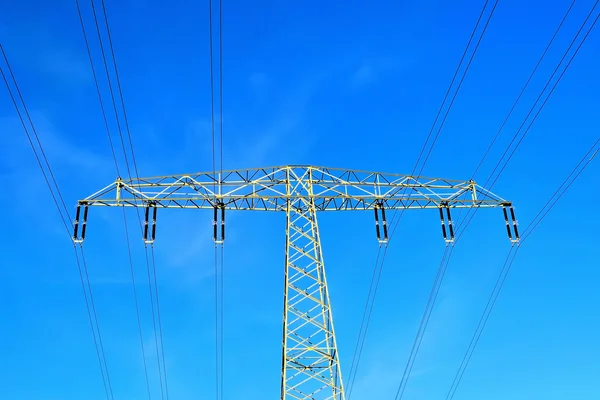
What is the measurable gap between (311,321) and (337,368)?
8.35 feet

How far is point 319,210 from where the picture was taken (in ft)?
116

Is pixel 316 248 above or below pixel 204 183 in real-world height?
below

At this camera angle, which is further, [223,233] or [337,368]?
[223,233]

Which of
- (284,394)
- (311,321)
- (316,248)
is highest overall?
(316,248)

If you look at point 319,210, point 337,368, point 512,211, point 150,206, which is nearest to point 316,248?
point 319,210

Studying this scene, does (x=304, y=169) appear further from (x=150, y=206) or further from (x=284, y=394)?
(x=284, y=394)

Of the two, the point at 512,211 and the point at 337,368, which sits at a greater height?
the point at 512,211

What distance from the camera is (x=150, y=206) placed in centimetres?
3497

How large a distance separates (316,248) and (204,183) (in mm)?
6580

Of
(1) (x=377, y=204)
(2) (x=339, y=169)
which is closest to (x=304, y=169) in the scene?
(2) (x=339, y=169)

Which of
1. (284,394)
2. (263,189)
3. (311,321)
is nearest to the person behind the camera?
(284,394)

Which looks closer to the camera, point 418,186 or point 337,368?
point 337,368

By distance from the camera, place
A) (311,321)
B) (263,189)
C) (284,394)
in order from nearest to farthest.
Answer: (284,394) < (311,321) < (263,189)

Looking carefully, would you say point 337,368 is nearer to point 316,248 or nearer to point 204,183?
point 316,248
